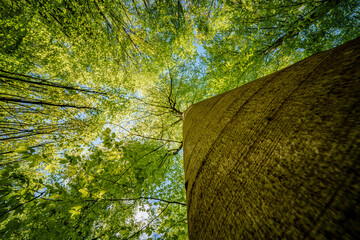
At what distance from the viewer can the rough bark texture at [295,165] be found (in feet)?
0.83

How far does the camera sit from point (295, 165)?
1.19ft

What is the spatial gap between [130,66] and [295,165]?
9.72 metres

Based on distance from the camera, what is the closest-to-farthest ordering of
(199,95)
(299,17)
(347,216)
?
(347,216) < (299,17) < (199,95)

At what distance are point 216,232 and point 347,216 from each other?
17.0 inches

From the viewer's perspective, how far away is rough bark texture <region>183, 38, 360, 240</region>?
0.25m

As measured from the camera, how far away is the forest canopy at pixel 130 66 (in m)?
4.29

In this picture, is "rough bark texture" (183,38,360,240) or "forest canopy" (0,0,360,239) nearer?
"rough bark texture" (183,38,360,240)

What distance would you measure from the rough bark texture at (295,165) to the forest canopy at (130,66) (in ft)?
11.3

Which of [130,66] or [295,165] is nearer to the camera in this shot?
[295,165]

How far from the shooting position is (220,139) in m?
0.76

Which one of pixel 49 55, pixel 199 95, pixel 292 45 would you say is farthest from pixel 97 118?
pixel 292 45

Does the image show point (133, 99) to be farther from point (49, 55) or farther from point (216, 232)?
point (216, 232)

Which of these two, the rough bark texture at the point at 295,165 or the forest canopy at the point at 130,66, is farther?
the forest canopy at the point at 130,66

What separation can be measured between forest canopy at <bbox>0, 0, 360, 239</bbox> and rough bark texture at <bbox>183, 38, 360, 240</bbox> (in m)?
3.46
